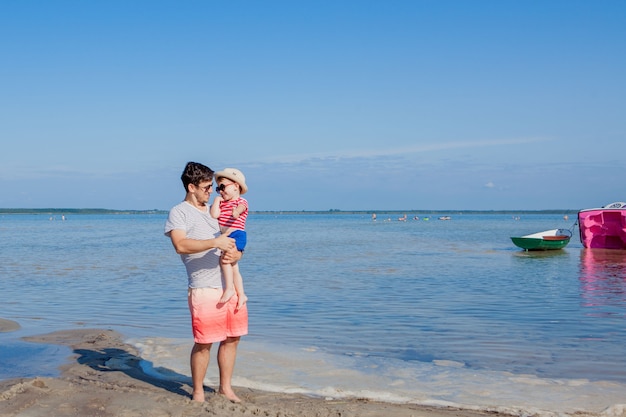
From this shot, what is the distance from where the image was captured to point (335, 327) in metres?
10.4

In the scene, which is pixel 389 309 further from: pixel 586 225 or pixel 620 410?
pixel 586 225

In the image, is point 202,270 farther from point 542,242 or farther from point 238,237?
point 542,242

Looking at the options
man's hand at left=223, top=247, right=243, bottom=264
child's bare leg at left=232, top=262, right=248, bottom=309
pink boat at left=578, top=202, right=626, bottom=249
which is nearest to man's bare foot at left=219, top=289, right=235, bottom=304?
child's bare leg at left=232, top=262, right=248, bottom=309

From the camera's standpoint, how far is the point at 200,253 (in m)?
5.39

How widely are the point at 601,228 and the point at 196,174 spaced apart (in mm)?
30442

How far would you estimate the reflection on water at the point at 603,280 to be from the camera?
42.8ft

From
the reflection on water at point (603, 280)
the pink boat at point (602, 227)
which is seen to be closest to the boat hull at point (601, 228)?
the pink boat at point (602, 227)

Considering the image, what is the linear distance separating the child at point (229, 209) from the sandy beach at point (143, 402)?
3.17 feet

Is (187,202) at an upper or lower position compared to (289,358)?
upper

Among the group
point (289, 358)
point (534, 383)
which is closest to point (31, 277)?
point (289, 358)

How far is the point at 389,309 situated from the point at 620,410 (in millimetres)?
6783

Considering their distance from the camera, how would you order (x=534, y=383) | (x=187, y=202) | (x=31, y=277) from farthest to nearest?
(x=31, y=277) < (x=534, y=383) < (x=187, y=202)

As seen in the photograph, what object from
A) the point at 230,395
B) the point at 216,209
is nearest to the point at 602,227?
the point at 230,395

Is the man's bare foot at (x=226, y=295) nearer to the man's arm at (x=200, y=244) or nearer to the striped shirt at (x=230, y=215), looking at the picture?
the man's arm at (x=200, y=244)
